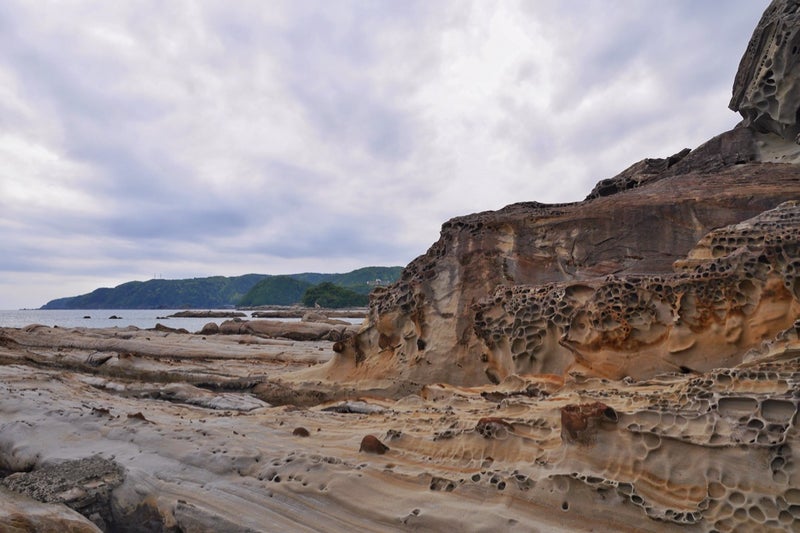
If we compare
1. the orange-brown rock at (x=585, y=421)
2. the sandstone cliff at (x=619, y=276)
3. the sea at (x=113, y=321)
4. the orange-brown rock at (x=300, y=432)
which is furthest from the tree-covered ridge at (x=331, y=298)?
the orange-brown rock at (x=585, y=421)

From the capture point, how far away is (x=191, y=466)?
4043 millimetres

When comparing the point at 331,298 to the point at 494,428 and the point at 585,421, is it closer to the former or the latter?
the point at 494,428

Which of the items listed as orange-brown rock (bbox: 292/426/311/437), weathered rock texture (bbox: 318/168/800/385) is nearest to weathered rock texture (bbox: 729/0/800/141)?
weathered rock texture (bbox: 318/168/800/385)

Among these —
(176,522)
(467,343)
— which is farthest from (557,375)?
(176,522)

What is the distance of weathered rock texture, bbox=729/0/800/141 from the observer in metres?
8.51

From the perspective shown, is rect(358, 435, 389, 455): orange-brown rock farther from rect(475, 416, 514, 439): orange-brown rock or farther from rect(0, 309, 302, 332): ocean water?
rect(0, 309, 302, 332): ocean water

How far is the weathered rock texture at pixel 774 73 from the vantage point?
27.9 feet

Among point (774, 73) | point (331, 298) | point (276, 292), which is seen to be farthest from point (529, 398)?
point (276, 292)

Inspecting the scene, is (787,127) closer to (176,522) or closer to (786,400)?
(786,400)

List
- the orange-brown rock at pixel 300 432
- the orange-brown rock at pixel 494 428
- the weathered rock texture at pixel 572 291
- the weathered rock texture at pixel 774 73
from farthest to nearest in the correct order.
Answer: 1. the weathered rock texture at pixel 774 73
2. the weathered rock texture at pixel 572 291
3. the orange-brown rock at pixel 300 432
4. the orange-brown rock at pixel 494 428

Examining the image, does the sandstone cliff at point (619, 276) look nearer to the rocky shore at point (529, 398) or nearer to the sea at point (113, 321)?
the rocky shore at point (529, 398)

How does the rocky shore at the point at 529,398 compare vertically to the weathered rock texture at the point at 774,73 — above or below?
below

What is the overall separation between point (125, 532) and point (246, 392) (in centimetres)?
599

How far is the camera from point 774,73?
8930 mm
